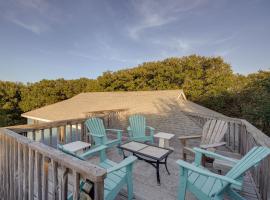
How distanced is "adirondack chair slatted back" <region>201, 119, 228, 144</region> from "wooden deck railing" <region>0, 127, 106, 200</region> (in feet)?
10.2

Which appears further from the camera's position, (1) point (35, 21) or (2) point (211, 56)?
(2) point (211, 56)

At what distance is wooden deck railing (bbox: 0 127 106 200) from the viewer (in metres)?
1.21

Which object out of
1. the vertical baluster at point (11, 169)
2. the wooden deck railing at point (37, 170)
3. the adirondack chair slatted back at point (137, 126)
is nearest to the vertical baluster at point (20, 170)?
the wooden deck railing at point (37, 170)

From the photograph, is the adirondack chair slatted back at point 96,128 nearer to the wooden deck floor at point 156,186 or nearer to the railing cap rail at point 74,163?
the wooden deck floor at point 156,186

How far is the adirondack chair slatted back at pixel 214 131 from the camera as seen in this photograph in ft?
11.9

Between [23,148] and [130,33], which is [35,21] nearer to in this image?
[130,33]

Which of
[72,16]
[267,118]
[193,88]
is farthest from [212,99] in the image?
[72,16]

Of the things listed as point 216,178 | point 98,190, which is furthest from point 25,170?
point 216,178

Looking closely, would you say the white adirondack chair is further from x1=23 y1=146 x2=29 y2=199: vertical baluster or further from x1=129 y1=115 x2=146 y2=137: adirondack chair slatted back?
x1=23 y1=146 x2=29 y2=199: vertical baluster

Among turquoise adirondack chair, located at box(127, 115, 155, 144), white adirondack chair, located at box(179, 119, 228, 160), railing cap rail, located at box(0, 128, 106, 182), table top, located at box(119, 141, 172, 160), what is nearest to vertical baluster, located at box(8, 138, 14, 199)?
railing cap rail, located at box(0, 128, 106, 182)

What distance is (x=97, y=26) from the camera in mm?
8781

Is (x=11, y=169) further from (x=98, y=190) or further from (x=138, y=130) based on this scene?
(x=138, y=130)

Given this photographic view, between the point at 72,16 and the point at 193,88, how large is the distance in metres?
11.3

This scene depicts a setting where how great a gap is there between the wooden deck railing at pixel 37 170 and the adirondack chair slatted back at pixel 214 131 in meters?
3.12
